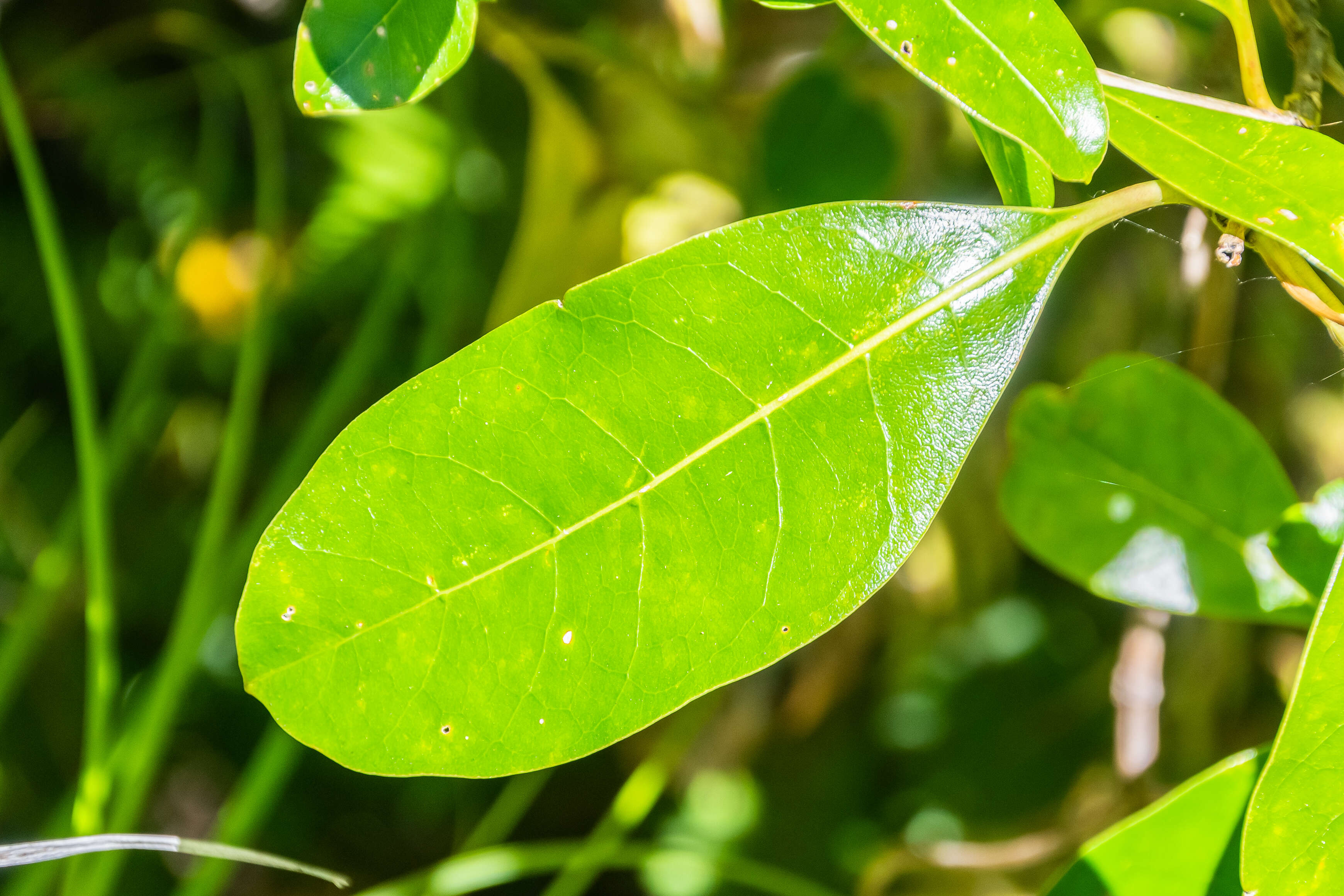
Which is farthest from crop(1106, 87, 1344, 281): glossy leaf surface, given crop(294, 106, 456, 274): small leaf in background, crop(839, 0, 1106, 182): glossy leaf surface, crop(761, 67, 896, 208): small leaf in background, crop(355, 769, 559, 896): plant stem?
crop(294, 106, 456, 274): small leaf in background

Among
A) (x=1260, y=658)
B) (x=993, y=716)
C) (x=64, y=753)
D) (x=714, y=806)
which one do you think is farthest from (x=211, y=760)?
(x=1260, y=658)

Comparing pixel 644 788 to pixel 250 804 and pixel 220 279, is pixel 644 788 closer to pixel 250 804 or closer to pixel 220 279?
pixel 250 804

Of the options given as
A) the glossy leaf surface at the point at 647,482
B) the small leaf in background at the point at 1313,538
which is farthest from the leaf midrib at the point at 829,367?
the small leaf in background at the point at 1313,538

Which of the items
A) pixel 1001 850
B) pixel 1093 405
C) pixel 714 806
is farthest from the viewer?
pixel 714 806

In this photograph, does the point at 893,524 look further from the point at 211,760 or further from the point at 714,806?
the point at 211,760

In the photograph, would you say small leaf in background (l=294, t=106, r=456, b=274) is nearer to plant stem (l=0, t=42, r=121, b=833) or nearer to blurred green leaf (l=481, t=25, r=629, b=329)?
blurred green leaf (l=481, t=25, r=629, b=329)

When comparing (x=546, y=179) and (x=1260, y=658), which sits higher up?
(x=546, y=179)
